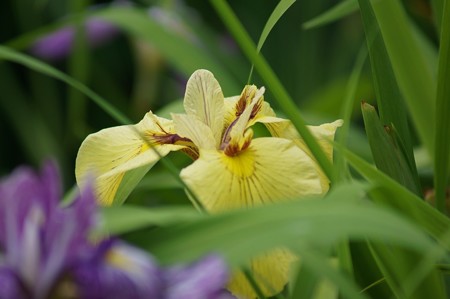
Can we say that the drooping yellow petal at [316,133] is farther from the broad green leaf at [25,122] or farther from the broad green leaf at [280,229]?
the broad green leaf at [25,122]

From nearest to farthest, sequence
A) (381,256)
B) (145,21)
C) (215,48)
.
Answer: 1. (381,256)
2. (145,21)
3. (215,48)

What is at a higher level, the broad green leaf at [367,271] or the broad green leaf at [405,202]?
the broad green leaf at [405,202]

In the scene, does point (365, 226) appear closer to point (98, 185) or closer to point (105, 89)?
point (98, 185)

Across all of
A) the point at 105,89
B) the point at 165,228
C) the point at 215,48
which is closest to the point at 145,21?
the point at 215,48

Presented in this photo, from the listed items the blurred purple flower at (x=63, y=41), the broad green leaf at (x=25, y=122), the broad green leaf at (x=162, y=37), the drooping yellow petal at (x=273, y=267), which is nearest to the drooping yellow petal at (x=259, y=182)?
the drooping yellow petal at (x=273, y=267)

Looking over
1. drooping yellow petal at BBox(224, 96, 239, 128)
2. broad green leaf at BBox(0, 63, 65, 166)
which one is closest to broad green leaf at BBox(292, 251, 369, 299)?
drooping yellow petal at BBox(224, 96, 239, 128)

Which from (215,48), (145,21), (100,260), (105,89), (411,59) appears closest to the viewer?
(100,260)

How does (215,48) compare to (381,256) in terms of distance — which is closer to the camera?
(381,256)
